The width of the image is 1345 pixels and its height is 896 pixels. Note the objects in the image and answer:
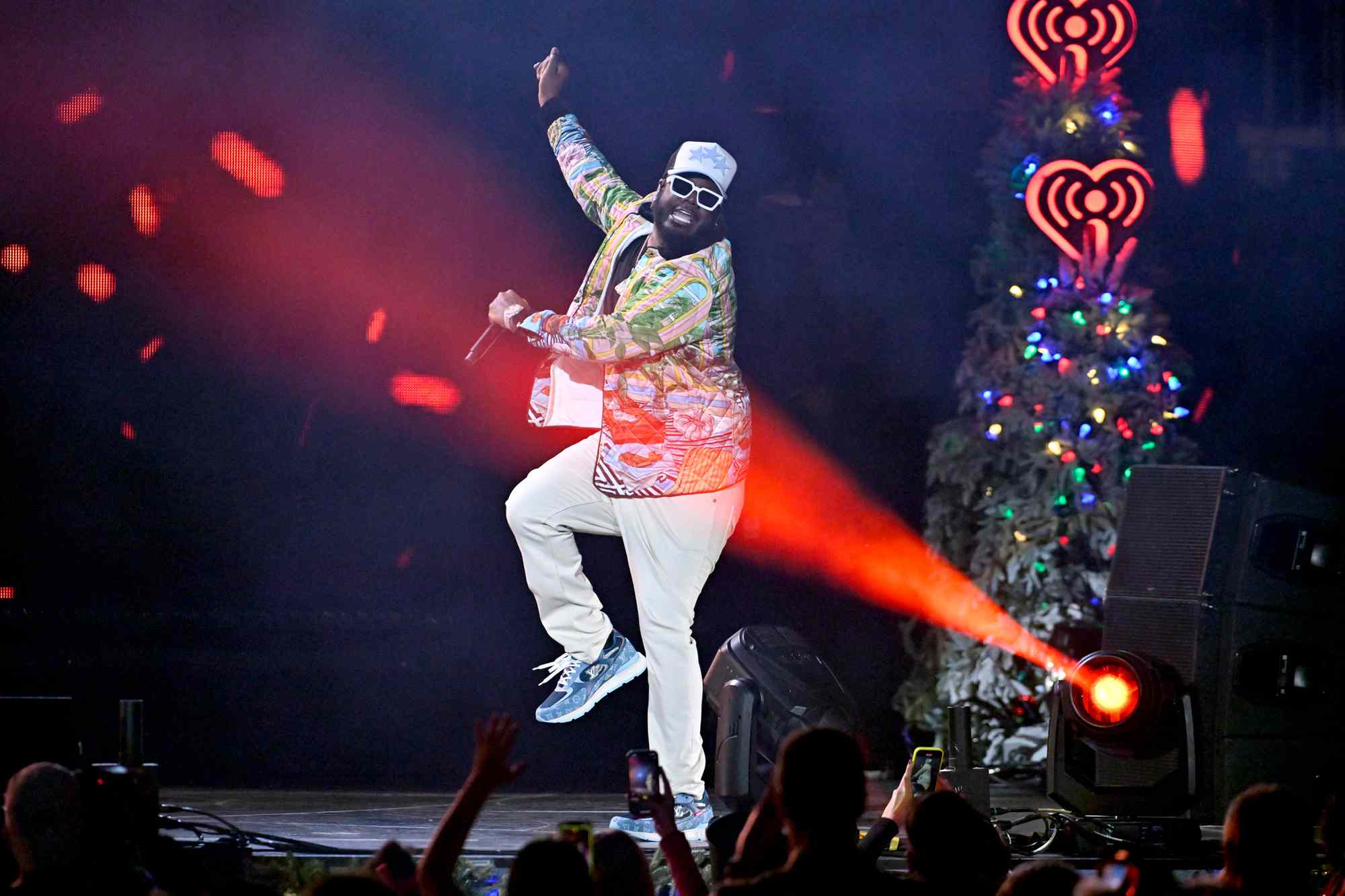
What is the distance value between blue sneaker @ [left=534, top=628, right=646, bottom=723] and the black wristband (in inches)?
82.9

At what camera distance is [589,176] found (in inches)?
254

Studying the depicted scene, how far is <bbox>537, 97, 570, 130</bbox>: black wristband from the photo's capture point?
6.55m

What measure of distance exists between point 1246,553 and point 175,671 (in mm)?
4242

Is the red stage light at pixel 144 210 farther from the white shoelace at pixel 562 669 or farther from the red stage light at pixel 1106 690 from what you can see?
the red stage light at pixel 1106 690

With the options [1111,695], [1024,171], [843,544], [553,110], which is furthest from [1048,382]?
[553,110]

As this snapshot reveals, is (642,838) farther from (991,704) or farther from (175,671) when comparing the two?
(175,671)

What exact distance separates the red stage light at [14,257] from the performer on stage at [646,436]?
6.58 ft

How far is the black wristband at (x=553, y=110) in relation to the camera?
6.55 m

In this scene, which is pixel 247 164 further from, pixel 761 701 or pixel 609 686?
pixel 761 701

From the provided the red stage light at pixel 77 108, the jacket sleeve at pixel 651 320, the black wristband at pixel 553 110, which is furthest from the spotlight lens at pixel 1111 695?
the red stage light at pixel 77 108

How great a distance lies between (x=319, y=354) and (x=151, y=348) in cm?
70

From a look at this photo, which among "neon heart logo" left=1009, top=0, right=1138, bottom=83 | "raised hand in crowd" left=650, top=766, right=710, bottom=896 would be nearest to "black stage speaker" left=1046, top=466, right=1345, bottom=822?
"neon heart logo" left=1009, top=0, right=1138, bottom=83

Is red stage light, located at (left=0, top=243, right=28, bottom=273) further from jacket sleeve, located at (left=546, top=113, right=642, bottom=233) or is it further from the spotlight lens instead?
the spotlight lens

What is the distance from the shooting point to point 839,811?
2223 millimetres
